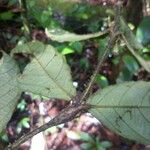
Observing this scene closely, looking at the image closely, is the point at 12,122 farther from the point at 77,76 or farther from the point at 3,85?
the point at 3,85

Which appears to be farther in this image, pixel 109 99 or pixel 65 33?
A: pixel 65 33

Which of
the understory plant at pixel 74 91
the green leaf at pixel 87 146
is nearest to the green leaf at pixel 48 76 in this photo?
the understory plant at pixel 74 91

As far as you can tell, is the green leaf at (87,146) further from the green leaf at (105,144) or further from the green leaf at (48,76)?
the green leaf at (48,76)

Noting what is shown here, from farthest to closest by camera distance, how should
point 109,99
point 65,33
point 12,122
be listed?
1. point 12,122
2. point 65,33
3. point 109,99

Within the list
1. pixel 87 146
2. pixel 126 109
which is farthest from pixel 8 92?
pixel 87 146

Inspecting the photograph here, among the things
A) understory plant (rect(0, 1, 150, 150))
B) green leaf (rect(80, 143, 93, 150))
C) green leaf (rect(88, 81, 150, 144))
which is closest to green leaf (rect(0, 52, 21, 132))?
understory plant (rect(0, 1, 150, 150))

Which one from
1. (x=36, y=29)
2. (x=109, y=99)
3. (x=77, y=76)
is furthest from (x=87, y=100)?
(x=36, y=29)

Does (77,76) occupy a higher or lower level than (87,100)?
lower
